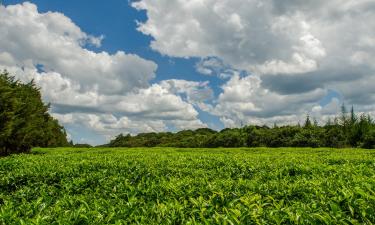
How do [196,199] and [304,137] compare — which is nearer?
[196,199]

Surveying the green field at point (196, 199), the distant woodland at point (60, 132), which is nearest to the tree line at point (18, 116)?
the distant woodland at point (60, 132)

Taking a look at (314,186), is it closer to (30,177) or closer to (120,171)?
(120,171)

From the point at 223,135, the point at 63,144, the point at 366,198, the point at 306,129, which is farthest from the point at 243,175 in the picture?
the point at 63,144

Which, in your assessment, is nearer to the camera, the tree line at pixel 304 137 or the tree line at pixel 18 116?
the tree line at pixel 18 116

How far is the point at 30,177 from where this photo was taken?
11812 mm

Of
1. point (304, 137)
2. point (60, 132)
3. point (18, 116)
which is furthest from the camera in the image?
point (60, 132)

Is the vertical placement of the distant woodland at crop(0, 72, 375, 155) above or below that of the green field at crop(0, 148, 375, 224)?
above

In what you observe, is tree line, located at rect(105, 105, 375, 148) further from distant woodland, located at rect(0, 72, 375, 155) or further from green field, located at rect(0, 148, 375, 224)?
green field, located at rect(0, 148, 375, 224)

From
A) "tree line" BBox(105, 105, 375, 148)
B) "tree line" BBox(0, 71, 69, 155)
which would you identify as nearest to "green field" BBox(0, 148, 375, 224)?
"tree line" BBox(0, 71, 69, 155)

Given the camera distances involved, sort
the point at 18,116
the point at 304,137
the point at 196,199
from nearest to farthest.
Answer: the point at 196,199, the point at 18,116, the point at 304,137

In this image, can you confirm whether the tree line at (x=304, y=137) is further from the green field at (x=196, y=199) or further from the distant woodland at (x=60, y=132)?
the green field at (x=196, y=199)

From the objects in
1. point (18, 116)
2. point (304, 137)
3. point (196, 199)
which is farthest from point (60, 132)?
point (196, 199)

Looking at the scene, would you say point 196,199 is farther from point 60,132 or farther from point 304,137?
point 60,132

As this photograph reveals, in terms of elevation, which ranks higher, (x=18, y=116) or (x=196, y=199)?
(x=18, y=116)
